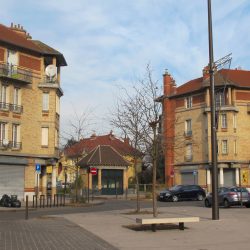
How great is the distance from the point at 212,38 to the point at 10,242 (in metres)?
11.3

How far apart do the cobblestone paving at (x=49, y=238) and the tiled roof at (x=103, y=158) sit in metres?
43.2

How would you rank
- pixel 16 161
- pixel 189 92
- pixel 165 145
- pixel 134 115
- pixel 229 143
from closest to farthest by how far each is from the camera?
1. pixel 165 145
2. pixel 134 115
3. pixel 16 161
4. pixel 229 143
5. pixel 189 92

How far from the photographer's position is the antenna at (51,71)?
4559 centimetres

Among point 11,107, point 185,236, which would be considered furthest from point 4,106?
point 185,236

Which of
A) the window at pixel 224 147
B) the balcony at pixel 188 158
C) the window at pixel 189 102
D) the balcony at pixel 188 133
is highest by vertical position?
the window at pixel 189 102

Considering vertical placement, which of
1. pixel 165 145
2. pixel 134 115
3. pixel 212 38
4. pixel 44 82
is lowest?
pixel 165 145

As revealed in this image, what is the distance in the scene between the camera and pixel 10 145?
41.9 meters

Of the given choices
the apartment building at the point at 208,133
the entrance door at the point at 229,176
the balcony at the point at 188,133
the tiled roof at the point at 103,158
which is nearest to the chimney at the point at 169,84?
the apartment building at the point at 208,133

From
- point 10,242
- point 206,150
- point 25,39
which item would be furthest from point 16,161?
point 10,242

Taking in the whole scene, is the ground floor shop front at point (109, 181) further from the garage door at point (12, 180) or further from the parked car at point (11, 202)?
the parked car at point (11, 202)

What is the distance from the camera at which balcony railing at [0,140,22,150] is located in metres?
41.1

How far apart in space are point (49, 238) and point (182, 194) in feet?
104

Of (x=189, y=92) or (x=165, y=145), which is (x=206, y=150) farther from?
(x=165, y=145)

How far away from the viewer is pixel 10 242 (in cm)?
1263
